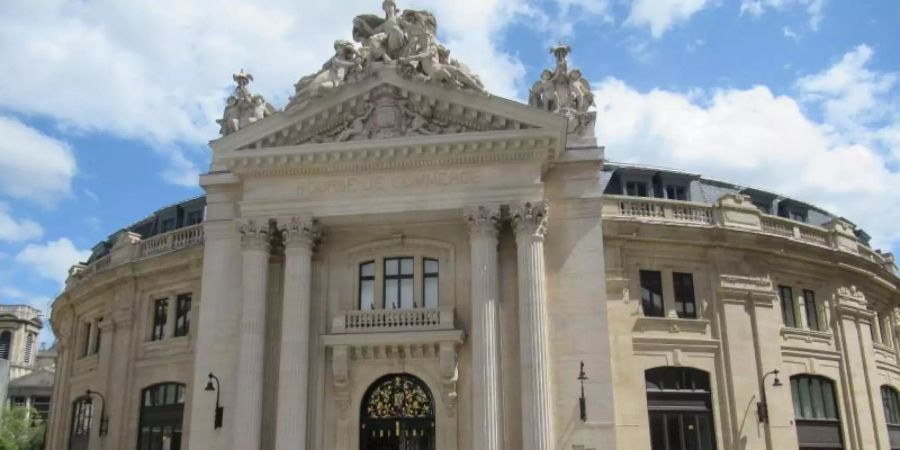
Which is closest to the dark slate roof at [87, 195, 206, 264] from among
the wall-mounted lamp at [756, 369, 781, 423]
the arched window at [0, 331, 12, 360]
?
the wall-mounted lamp at [756, 369, 781, 423]

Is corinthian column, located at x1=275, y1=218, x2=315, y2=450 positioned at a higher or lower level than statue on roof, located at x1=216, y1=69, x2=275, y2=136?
lower

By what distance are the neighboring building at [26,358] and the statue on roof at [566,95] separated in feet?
229

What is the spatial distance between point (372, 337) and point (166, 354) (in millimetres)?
12843

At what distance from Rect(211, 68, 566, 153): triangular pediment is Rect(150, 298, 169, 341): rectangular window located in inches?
438

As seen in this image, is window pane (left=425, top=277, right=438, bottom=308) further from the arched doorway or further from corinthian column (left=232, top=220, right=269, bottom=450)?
corinthian column (left=232, top=220, right=269, bottom=450)

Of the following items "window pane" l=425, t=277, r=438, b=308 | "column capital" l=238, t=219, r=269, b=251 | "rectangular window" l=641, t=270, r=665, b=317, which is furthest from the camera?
"rectangular window" l=641, t=270, r=665, b=317

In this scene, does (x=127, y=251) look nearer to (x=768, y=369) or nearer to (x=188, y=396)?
(x=188, y=396)

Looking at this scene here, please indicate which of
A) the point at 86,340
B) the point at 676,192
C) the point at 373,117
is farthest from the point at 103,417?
the point at 676,192

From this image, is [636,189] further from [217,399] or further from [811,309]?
[217,399]

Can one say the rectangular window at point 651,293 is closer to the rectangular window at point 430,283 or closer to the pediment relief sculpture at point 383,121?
the rectangular window at point 430,283

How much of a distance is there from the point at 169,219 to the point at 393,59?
62.8 feet

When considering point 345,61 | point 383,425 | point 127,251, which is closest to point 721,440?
point 383,425

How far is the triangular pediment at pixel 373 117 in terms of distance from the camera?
96.8 feet

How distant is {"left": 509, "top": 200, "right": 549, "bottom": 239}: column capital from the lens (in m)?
28.4
